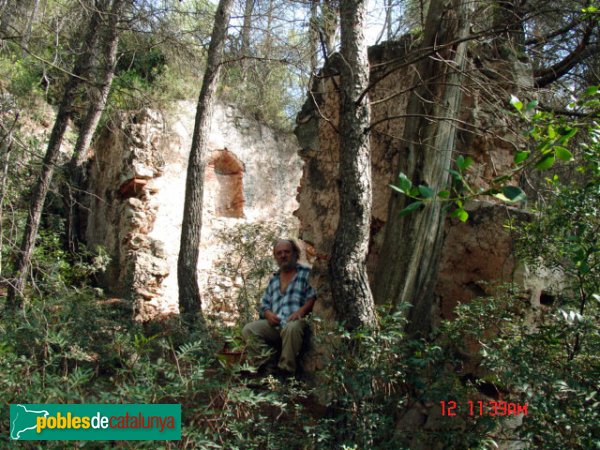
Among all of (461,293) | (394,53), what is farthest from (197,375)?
(394,53)

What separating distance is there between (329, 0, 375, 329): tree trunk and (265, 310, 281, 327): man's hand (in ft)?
3.92

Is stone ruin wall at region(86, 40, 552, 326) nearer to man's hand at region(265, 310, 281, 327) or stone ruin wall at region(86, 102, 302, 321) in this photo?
stone ruin wall at region(86, 102, 302, 321)

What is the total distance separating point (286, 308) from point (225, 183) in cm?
769

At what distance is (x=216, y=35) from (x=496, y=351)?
661cm

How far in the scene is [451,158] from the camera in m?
4.97

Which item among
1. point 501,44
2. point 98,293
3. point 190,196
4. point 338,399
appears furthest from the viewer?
point 98,293

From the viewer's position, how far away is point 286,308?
534 cm

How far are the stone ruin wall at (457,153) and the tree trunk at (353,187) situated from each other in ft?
0.58

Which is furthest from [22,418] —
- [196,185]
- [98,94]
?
[98,94]

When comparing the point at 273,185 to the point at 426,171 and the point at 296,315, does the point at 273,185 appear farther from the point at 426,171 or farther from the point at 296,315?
the point at 426,171

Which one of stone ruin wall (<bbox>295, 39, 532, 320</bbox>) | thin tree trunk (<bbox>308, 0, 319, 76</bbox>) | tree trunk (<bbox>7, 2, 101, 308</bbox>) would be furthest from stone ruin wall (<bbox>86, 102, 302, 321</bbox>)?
thin tree trunk (<bbox>308, 0, 319, 76</bbox>)

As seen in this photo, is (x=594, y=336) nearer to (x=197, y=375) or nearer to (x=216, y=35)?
(x=197, y=375)

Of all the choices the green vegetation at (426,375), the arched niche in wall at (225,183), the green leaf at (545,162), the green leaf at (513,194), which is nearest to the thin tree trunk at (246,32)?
the arched niche in wall at (225,183)

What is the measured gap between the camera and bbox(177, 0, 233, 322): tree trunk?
26.8 feet
